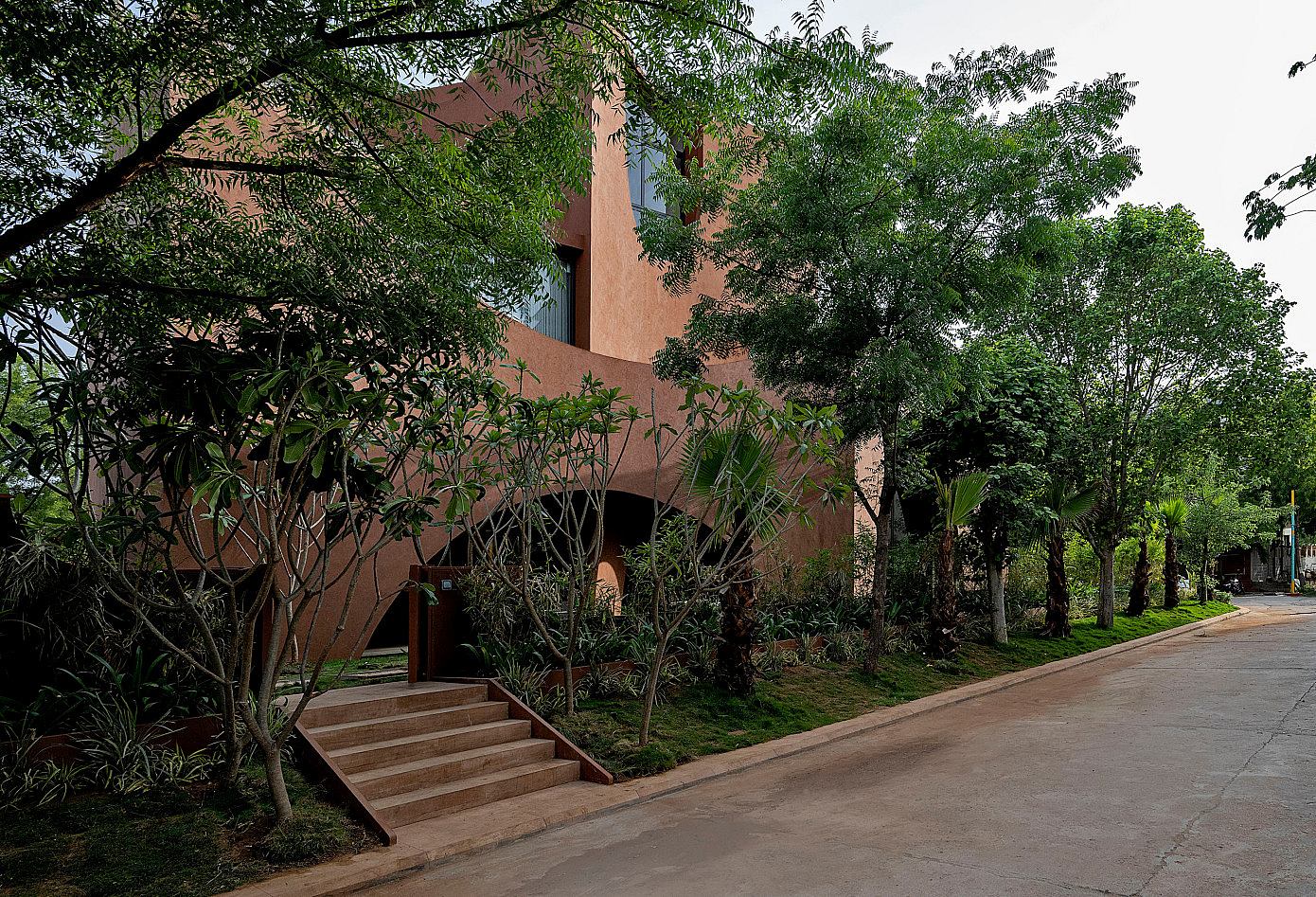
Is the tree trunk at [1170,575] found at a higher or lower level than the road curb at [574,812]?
higher

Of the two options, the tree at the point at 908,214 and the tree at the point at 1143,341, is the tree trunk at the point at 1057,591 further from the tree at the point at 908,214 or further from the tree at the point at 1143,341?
the tree at the point at 908,214

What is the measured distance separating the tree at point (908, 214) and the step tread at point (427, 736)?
6.54 meters

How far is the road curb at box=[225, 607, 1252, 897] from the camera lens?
581 cm

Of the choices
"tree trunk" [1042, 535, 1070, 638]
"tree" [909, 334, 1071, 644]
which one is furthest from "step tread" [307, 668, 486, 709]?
"tree trunk" [1042, 535, 1070, 638]

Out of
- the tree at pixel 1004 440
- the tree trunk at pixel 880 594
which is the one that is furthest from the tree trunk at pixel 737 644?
the tree at pixel 1004 440

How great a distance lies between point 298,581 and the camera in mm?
6590

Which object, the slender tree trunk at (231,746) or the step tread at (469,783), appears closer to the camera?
the slender tree trunk at (231,746)

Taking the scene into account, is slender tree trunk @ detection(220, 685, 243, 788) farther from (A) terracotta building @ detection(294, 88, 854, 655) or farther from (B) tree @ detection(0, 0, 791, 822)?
(A) terracotta building @ detection(294, 88, 854, 655)

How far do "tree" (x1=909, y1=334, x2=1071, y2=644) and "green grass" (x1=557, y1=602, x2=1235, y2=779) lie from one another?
214cm

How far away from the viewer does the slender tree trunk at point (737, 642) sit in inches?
440

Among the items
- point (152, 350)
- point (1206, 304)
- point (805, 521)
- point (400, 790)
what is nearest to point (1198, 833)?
point (805, 521)

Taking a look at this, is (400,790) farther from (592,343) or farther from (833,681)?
A: (592,343)

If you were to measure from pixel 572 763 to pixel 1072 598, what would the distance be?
21.8 meters

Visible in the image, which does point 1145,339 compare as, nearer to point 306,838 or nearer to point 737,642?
point 737,642
